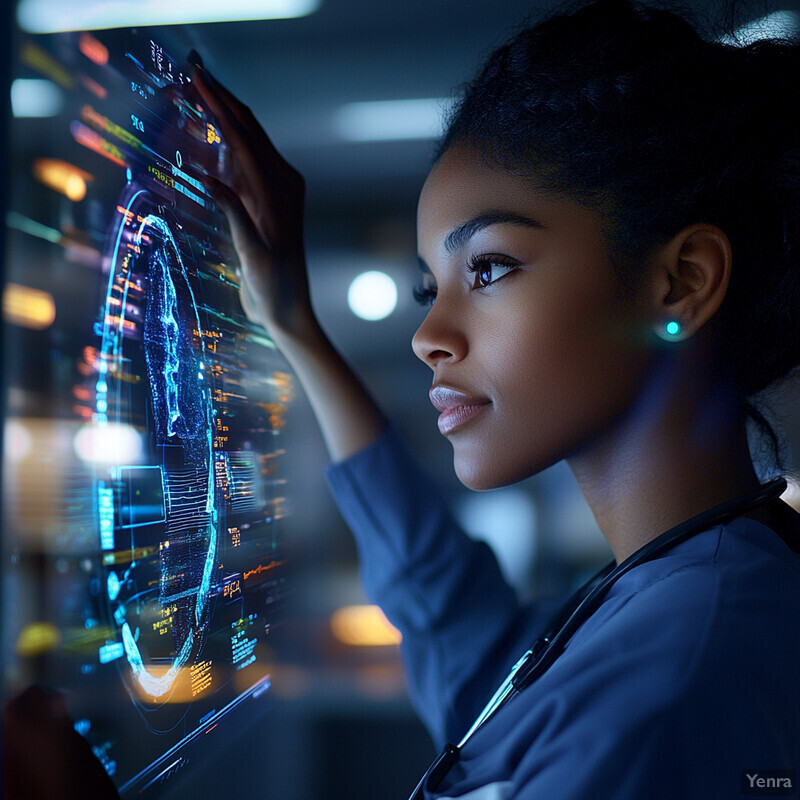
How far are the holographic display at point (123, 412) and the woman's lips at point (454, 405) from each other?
0.64ft

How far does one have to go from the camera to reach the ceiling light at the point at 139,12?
1.37 feet

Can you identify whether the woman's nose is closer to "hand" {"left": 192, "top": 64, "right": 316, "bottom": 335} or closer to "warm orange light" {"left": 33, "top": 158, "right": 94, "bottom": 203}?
"hand" {"left": 192, "top": 64, "right": 316, "bottom": 335}

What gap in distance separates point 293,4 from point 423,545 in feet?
2.01

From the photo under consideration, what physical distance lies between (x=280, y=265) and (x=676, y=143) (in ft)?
1.32

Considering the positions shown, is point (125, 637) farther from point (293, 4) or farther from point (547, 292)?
point (293, 4)

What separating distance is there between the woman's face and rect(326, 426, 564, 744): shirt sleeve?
201mm

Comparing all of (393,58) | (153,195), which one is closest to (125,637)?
(153,195)

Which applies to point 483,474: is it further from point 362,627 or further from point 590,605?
point 362,627

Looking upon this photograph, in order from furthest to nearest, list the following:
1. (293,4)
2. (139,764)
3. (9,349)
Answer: (293,4)
(139,764)
(9,349)

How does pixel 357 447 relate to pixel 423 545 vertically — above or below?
above

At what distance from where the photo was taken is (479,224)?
0.61 m

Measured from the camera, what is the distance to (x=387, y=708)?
892mm

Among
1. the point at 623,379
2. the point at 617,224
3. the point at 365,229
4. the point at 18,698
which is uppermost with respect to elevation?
the point at 365,229

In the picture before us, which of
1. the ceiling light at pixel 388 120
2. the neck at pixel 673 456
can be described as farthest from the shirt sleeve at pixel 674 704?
the ceiling light at pixel 388 120
